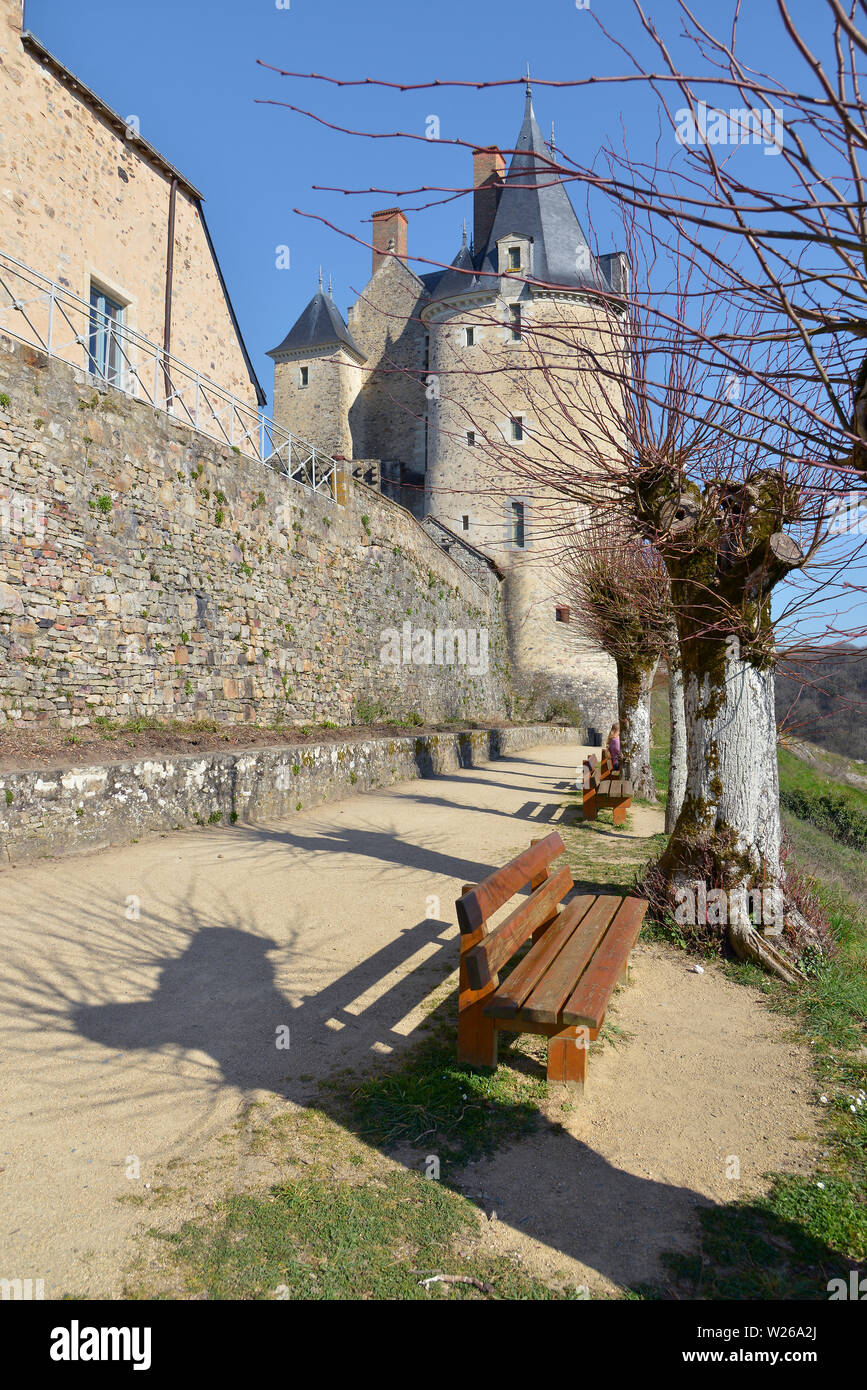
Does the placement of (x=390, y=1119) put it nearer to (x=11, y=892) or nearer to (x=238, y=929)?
(x=238, y=929)

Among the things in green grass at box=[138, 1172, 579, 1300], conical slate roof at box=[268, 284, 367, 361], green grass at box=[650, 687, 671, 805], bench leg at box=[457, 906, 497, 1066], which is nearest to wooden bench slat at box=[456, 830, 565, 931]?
bench leg at box=[457, 906, 497, 1066]

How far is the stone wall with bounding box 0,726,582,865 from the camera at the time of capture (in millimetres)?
5699

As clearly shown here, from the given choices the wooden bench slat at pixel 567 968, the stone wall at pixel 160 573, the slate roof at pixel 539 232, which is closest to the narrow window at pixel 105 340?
the stone wall at pixel 160 573

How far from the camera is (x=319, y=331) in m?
35.7

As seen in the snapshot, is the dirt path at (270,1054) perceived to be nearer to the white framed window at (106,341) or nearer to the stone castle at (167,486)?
the stone castle at (167,486)

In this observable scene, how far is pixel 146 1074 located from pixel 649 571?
5.14m

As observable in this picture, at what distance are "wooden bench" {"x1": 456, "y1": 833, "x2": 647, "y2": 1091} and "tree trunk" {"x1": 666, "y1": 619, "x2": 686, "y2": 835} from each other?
3663 millimetres

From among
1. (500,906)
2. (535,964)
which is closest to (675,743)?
(500,906)

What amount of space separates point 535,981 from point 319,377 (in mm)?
36443

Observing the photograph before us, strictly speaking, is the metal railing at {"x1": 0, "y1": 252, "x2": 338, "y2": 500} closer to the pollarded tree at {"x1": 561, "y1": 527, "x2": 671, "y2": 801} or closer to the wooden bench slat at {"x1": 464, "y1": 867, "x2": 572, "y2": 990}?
the pollarded tree at {"x1": 561, "y1": 527, "x2": 671, "y2": 801}

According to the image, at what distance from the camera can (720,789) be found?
4.80 metres

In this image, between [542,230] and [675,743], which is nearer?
[675,743]

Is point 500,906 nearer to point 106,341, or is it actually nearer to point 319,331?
point 106,341
